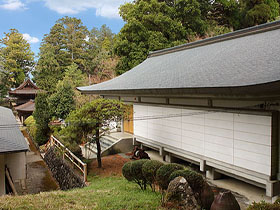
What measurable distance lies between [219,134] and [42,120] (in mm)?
14898

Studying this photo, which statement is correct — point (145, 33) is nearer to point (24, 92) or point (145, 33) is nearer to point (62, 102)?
point (62, 102)

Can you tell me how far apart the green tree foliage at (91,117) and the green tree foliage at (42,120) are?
1000 centimetres

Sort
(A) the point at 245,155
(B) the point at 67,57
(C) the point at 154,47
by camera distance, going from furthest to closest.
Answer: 1. (B) the point at 67,57
2. (C) the point at 154,47
3. (A) the point at 245,155

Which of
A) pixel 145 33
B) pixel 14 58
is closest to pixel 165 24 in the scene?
pixel 145 33

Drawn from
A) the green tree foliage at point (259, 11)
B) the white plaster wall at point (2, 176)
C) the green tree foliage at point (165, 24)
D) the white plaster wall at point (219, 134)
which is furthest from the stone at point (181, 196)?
the green tree foliage at point (259, 11)

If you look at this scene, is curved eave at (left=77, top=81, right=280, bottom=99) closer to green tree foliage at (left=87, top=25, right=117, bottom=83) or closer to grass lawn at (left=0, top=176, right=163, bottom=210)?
grass lawn at (left=0, top=176, right=163, bottom=210)

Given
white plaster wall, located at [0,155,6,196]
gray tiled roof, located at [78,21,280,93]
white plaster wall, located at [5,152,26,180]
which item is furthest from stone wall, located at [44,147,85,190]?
gray tiled roof, located at [78,21,280,93]

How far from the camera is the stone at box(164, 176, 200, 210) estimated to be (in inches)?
175

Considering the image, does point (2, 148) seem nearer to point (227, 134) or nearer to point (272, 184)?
point (227, 134)

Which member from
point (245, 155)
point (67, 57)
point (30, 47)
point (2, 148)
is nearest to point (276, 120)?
point (245, 155)

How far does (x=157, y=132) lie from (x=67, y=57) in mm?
32829

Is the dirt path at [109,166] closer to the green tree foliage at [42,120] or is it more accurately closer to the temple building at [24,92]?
the green tree foliage at [42,120]

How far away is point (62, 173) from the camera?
10.8 metres

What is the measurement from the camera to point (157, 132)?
10.6m
